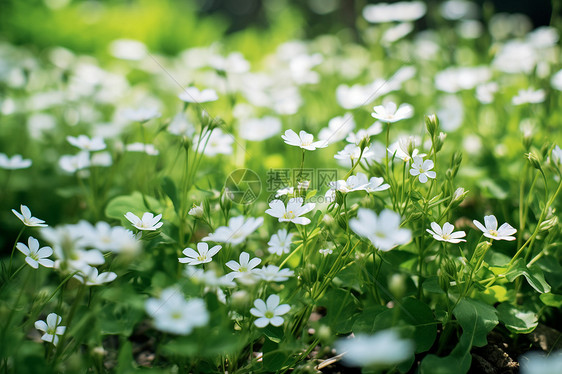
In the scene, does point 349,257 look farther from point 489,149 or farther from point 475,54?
point 475,54

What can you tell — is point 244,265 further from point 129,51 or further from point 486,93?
point 129,51

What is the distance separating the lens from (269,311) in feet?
3.84

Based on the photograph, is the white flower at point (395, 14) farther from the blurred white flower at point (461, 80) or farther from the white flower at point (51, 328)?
the white flower at point (51, 328)

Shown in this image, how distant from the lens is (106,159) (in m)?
1.88

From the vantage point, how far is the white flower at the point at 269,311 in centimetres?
114

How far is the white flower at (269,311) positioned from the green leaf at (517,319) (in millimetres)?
606

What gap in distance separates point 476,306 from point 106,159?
1.43 m

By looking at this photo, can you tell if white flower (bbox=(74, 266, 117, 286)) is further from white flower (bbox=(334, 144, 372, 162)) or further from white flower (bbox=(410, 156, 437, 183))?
white flower (bbox=(410, 156, 437, 183))

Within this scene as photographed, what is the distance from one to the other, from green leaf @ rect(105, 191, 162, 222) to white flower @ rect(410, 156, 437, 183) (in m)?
0.81

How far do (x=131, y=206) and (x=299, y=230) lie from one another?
0.58 metres

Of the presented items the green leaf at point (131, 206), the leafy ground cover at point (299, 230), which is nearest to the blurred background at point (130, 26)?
the leafy ground cover at point (299, 230)

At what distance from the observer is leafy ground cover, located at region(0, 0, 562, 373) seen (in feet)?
3.62

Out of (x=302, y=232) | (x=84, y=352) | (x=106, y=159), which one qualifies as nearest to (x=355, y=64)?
(x=106, y=159)

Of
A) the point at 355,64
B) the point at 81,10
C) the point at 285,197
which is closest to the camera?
the point at 285,197
